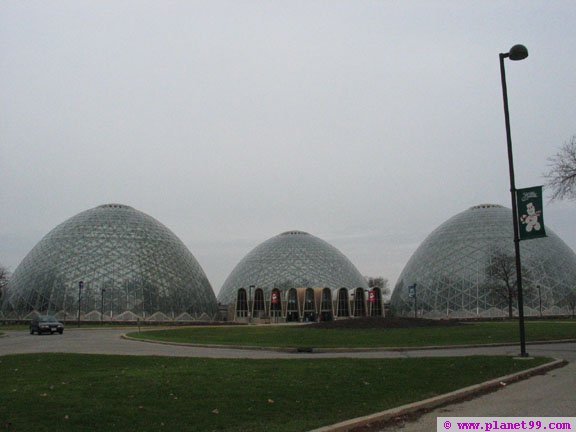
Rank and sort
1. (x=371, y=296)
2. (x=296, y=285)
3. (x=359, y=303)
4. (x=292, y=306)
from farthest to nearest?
(x=296, y=285), (x=359, y=303), (x=292, y=306), (x=371, y=296)

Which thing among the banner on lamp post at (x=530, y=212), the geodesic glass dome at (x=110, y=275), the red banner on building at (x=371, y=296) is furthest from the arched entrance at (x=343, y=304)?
the banner on lamp post at (x=530, y=212)

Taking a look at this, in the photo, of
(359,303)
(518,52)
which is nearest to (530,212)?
(518,52)

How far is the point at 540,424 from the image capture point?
318 inches

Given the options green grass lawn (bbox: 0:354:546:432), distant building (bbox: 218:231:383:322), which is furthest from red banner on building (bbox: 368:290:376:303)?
green grass lawn (bbox: 0:354:546:432)

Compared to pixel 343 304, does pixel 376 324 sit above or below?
below

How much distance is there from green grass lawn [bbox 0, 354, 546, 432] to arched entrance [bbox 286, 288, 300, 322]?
83.8 meters

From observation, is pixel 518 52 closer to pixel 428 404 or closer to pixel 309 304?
pixel 428 404

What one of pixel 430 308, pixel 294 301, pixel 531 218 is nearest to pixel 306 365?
pixel 531 218

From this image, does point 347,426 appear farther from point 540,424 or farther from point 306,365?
point 306,365

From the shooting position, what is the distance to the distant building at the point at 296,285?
101875 mm

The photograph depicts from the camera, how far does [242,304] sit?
104m

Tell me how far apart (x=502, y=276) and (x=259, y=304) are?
42.5m

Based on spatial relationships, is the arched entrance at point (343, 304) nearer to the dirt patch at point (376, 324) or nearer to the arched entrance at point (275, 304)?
the arched entrance at point (275, 304)

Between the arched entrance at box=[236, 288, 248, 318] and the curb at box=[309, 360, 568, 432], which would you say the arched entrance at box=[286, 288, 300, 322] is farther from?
the curb at box=[309, 360, 568, 432]
